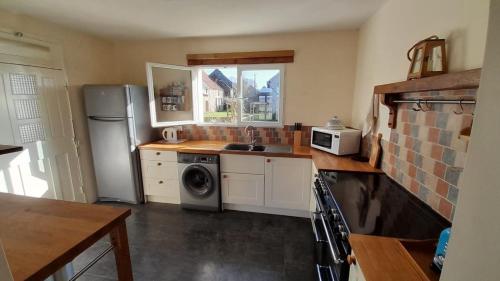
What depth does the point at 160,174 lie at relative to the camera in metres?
2.94

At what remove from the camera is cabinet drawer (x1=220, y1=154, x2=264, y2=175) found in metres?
2.64

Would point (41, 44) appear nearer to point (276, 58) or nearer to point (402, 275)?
point (276, 58)

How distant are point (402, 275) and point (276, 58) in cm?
265

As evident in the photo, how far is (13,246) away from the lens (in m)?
0.87

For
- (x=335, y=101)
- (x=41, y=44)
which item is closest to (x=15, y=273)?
(x=41, y=44)

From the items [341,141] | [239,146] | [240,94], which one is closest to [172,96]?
[240,94]

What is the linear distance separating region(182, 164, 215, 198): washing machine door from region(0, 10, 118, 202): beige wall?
1435 mm

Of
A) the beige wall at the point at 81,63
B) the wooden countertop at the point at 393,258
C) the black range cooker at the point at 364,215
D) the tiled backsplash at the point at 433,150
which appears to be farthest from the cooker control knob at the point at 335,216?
the beige wall at the point at 81,63

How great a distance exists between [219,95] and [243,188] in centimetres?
146

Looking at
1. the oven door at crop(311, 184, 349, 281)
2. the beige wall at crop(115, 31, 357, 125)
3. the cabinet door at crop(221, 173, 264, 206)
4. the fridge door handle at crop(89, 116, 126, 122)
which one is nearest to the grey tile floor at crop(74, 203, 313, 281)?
the cabinet door at crop(221, 173, 264, 206)

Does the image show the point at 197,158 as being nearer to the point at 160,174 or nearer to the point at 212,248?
the point at 160,174

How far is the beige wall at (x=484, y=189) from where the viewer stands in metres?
0.31

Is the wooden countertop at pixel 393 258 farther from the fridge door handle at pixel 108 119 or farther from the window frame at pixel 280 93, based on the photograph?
the fridge door handle at pixel 108 119

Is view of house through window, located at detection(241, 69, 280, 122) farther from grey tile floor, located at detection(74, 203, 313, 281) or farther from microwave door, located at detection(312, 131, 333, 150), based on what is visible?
grey tile floor, located at detection(74, 203, 313, 281)
